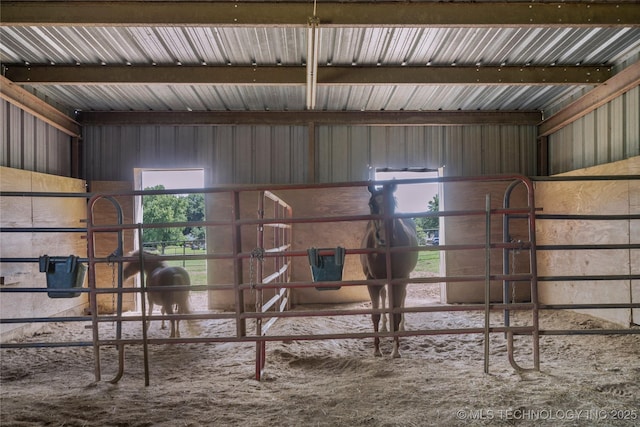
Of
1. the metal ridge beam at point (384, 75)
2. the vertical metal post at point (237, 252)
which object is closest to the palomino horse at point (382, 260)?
the vertical metal post at point (237, 252)

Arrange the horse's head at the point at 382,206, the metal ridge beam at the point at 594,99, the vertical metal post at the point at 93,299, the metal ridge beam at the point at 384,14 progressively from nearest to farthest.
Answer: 1. the vertical metal post at the point at 93,299
2. the horse's head at the point at 382,206
3. the metal ridge beam at the point at 384,14
4. the metal ridge beam at the point at 594,99

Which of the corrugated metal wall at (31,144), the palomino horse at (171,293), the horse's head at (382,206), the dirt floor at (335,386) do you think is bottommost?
the dirt floor at (335,386)

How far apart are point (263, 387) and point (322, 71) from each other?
463cm

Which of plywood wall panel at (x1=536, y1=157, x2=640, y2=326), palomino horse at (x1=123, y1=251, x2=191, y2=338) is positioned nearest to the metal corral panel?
palomino horse at (x1=123, y1=251, x2=191, y2=338)

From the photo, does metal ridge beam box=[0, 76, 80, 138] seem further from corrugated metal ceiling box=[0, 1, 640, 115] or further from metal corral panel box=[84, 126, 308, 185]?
metal corral panel box=[84, 126, 308, 185]

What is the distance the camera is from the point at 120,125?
26.6 feet

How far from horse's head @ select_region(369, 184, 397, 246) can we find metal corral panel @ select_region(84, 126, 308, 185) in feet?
13.6

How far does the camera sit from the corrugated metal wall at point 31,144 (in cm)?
580

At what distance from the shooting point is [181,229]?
798 inches

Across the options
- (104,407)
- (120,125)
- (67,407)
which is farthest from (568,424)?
(120,125)

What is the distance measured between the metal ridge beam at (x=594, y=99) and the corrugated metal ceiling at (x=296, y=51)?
0.28 metres

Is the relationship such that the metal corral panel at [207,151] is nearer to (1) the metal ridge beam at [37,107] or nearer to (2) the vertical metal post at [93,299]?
(1) the metal ridge beam at [37,107]

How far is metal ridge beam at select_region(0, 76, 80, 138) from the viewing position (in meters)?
5.73

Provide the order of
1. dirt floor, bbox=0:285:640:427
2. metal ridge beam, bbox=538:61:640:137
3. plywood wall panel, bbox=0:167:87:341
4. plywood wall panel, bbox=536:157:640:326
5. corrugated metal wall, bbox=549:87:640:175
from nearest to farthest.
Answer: dirt floor, bbox=0:285:640:427
plywood wall panel, bbox=0:167:87:341
plywood wall panel, bbox=536:157:640:326
metal ridge beam, bbox=538:61:640:137
corrugated metal wall, bbox=549:87:640:175
